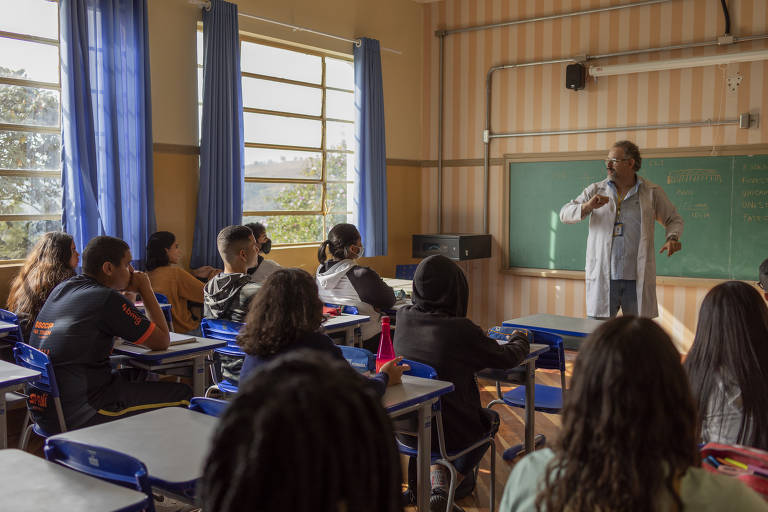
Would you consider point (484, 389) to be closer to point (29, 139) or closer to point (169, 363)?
point (169, 363)

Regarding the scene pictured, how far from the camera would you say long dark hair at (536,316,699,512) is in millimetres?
1133

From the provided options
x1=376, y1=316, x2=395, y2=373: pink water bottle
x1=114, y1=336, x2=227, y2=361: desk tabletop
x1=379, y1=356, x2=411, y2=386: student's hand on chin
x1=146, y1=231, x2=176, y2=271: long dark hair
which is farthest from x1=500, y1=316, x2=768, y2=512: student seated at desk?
x1=146, y1=231, x2=176, y2=271: long dark hair

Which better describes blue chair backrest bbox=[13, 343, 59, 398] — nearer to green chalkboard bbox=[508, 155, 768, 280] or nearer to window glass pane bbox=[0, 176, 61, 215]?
window glass pane bbox=[0, 176, 61, 215]

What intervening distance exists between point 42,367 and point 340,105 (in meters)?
4.61

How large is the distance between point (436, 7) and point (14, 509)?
705 centimetres

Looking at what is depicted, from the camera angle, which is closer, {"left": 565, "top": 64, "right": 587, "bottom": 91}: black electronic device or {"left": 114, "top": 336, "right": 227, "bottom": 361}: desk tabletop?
{"left": 114, "top": 336, "right": 227, "bottom": 361}: desk tabletop

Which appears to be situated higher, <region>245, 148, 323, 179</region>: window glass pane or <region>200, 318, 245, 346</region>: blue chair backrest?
<region>245, 148, 323, 179</region>: window glass pane

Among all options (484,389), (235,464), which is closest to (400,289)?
(484,389)

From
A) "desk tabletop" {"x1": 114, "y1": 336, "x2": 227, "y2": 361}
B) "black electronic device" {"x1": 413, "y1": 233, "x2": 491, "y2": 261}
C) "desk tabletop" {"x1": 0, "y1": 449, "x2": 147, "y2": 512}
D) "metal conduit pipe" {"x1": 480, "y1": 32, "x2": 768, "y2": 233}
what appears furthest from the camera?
"black electronic device" {"x1": 413, "y1": 233, "x2": 491, "y2": 261}

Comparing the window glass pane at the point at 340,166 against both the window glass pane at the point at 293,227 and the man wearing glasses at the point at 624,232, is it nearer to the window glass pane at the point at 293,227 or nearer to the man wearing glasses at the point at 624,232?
the window glass pane at the point at 293,227

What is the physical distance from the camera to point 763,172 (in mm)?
5836

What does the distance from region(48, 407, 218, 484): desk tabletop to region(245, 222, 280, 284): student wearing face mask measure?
2.26 m

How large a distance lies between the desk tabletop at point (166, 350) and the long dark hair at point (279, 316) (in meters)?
1.05

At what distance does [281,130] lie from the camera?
6387mm
